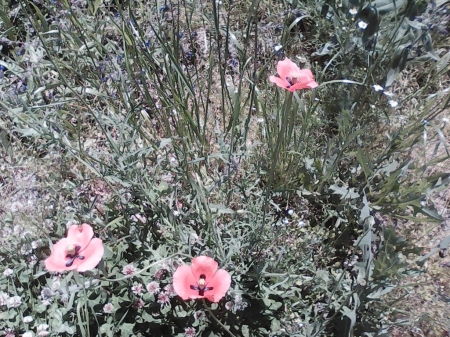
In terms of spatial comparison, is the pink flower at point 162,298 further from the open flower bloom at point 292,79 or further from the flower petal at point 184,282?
the open flower bloom at point 292,79

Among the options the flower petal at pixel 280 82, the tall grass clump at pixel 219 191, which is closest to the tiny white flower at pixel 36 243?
the tall grass clump at pixel 219 191

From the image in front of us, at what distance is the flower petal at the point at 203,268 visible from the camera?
1.17 meters

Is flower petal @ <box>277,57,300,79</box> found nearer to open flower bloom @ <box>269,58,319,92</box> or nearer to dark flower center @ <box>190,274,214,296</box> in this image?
open flower bloom @ <box>269,58,319,92</box>

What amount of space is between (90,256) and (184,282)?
0.22m

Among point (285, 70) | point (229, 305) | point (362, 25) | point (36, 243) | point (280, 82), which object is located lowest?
point (229, 305)

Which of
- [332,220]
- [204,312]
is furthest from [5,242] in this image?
[332,220]

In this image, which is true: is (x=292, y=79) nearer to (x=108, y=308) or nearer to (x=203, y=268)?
(x=203, y=268)

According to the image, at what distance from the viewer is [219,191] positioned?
1.74 metres

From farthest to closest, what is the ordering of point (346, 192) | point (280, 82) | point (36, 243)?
point (346, 192), point (36, 243), point (280, 82)

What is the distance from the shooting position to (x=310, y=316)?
5.26ft

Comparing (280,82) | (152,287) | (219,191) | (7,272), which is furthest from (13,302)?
(280,82)

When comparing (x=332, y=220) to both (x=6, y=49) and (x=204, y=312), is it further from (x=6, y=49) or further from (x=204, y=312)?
(x=6, y=49)

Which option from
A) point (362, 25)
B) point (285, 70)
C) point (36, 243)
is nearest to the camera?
point (285, 70)

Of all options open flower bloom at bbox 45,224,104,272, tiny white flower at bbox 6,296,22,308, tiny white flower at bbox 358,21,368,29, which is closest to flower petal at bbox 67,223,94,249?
open flower bloom at bbox 45,224,104,272
